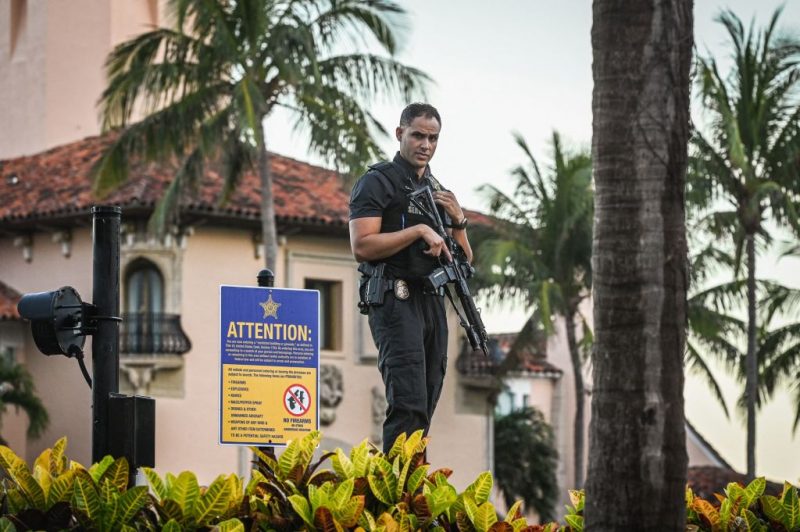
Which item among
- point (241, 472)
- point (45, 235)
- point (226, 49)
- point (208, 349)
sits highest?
point (226, 49)

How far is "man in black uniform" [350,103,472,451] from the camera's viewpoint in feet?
27.6

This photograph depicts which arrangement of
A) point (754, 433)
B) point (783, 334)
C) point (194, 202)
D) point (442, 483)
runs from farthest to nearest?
point (783, 334)
point (194, 202)
point (754, 433)
point (442, 483)

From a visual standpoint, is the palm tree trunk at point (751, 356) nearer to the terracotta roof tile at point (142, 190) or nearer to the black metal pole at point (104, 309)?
the terracotta roof tile at point (142, 190)

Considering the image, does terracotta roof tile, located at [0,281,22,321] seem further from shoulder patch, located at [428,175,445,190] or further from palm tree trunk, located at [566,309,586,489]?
shoulder patch, located at [428,175,445,190]

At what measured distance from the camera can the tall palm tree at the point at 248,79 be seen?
102 ft

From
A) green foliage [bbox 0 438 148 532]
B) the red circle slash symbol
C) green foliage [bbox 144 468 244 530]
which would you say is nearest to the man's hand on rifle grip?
the red circle slash symbol

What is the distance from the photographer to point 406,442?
7527 mm

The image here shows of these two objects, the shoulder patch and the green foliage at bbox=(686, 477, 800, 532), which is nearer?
the green foliage at bbox=(686, 477, 800, 532)

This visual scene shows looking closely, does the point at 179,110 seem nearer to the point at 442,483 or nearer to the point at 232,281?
the point at 232,281

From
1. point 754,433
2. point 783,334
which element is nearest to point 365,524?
point 754,433

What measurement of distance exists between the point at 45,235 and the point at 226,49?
33.4 feet

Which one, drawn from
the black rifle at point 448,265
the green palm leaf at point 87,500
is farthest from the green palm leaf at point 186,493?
the black rifle at point 448,265

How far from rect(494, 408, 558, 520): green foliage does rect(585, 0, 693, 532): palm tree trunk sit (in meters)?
40.4

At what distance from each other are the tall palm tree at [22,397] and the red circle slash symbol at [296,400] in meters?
27.0
